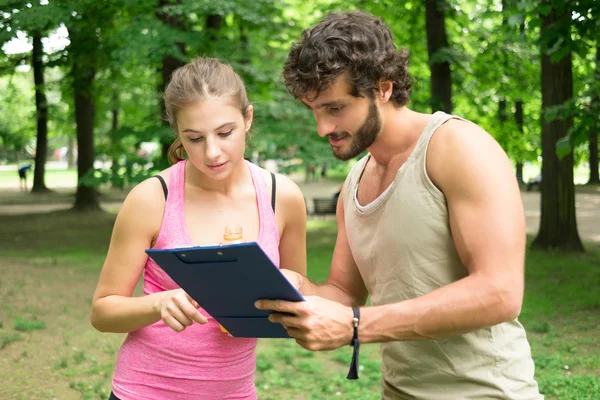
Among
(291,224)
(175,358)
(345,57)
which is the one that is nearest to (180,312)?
(175,358)

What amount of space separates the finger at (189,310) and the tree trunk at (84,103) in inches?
515

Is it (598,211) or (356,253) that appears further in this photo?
(598,211)

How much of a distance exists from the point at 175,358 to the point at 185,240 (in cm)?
40

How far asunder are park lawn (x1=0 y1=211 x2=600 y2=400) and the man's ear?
4026 mm

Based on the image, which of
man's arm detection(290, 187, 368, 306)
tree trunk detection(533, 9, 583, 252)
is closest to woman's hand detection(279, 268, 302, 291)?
man's arm detection(290, 187, 368, 306)

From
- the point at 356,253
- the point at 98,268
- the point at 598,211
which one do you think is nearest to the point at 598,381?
the point at 356,253

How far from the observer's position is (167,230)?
8.47 ft

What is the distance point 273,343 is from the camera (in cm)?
788

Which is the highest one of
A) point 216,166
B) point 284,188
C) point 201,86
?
point 201,86

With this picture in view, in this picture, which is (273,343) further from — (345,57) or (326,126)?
(345,57)

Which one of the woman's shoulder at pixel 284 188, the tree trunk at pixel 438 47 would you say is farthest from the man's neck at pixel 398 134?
the tree trunk at pixel 438 47

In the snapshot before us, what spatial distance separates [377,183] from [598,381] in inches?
184

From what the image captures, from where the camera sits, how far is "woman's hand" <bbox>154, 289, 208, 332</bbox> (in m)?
2.30

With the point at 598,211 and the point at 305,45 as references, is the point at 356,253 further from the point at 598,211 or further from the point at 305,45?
the point at 598,211
